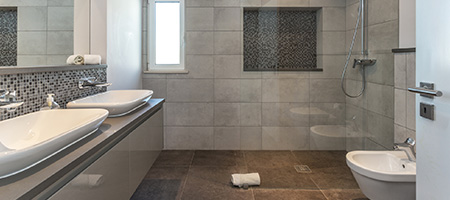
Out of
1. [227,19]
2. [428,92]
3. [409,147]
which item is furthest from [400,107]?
[227,19]

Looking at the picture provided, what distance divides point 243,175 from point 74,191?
1875mm

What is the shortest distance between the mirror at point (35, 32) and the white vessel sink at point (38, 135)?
36 centimetres

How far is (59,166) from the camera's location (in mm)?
882

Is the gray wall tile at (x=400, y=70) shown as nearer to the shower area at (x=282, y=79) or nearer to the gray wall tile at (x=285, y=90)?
the shower area at (x=282, y=79)

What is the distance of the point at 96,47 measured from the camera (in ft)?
7.91

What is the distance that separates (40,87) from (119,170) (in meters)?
0.75

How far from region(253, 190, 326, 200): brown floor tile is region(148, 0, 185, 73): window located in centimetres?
185

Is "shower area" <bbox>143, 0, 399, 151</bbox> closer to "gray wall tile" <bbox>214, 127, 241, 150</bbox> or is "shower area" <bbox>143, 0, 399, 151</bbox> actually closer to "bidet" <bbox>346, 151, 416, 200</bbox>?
"gray wall tile" <bbox>214, 127, 241, 150</bbox>

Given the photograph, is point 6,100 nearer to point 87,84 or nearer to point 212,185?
point 87,84

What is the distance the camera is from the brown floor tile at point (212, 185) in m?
2.38

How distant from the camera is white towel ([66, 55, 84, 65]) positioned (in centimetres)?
198

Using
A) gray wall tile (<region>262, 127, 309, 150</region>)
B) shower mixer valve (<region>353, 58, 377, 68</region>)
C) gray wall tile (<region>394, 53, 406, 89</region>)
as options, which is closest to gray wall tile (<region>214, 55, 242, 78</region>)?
gray wall tile (<region>262, 127, 309, 150</region>)

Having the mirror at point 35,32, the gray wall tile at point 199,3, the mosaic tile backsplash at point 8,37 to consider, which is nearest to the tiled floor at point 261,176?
the mirror at point 35,32

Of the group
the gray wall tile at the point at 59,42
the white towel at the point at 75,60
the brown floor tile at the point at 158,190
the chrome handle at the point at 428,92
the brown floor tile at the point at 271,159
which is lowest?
the brown floor tile at the point at 158,190
